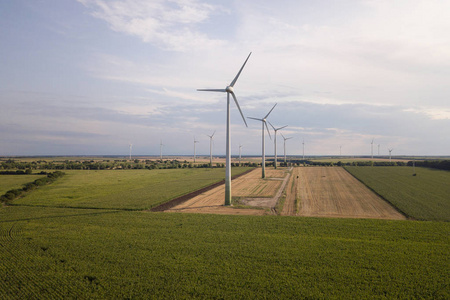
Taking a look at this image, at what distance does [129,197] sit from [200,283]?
110ft

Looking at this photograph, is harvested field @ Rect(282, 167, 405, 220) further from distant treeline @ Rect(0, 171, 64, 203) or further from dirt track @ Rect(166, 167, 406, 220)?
distant treeline @ Rect(0, 171, 64, 203)

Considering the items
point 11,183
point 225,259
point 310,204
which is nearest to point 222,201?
point 310,204

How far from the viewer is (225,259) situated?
18594 millimetres

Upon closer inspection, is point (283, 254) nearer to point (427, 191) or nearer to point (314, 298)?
point (314, 298)

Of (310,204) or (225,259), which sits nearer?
(225,259)

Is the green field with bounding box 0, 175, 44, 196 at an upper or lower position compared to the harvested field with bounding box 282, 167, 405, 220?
upper

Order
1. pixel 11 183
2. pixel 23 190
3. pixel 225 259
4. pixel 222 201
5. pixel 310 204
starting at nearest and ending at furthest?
pixel 225 259 < pixel 310 204 < pixel 222 201 < pixel 23 190 < pixel 11 183

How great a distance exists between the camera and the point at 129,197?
45.4 metres

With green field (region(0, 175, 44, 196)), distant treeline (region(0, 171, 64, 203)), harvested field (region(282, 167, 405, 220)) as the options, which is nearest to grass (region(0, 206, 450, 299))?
harvested field (region(282, 167, 405, 220))

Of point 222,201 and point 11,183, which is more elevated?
point 11,183

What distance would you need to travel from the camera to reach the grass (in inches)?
579

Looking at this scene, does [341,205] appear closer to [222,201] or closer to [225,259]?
[222,201]

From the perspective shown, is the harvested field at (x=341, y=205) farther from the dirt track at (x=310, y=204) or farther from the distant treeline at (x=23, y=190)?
the distant treeline at (x=23, y=190)

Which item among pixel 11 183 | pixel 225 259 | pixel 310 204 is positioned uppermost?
pixel 11 183
